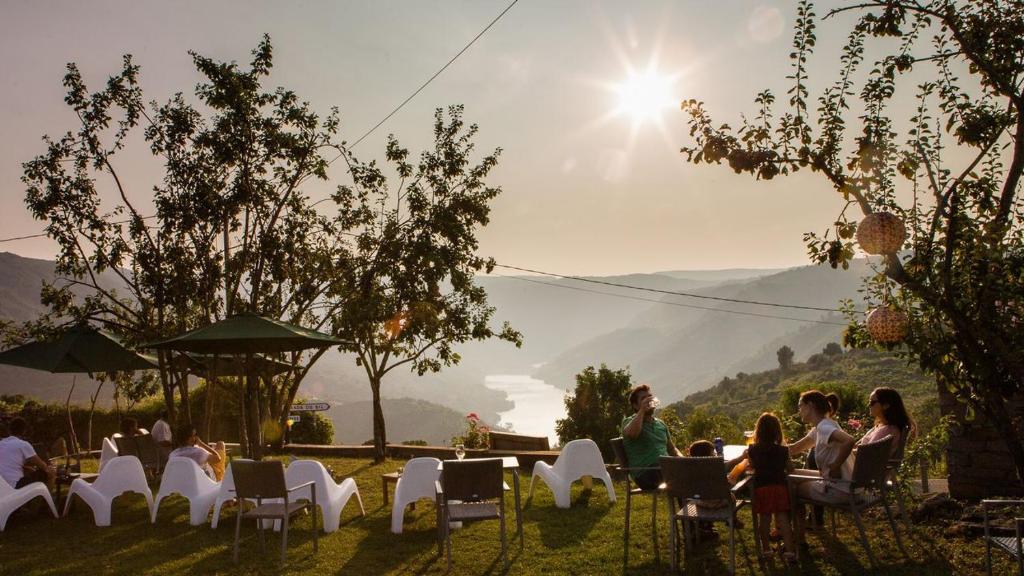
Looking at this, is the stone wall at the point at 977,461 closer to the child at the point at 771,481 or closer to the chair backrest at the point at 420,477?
the child at the point at 771,481

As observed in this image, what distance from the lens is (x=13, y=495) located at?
7.12m

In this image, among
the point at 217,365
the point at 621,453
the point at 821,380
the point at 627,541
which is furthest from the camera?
the point at 821,380

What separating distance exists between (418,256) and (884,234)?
9396mm

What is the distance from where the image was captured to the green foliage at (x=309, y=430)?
16234 millimetres

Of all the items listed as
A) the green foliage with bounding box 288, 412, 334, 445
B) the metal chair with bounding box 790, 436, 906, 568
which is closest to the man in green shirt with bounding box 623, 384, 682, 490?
the metal chair with bounding box 790, 436, 906, 568

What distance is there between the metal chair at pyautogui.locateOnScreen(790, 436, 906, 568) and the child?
216 mm

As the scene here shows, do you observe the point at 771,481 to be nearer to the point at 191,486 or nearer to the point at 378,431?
the point at 191,486

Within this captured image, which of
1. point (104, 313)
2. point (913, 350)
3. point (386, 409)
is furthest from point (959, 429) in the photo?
point (386, 409)

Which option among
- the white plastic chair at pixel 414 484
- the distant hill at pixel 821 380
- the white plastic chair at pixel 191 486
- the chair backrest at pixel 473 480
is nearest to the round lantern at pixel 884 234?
the chair backrest at pixel 473 480

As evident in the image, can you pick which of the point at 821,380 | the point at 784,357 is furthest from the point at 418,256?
the point at 784,357

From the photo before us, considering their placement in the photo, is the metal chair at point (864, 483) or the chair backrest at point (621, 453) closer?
the metal chair at point (864, 483)

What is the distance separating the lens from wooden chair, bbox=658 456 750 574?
502cm

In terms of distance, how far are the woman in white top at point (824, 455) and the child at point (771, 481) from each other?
28 centimetres

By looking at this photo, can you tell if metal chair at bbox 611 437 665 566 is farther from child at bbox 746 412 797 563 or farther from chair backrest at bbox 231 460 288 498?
chair backrest at bbox 231 460 288 498
